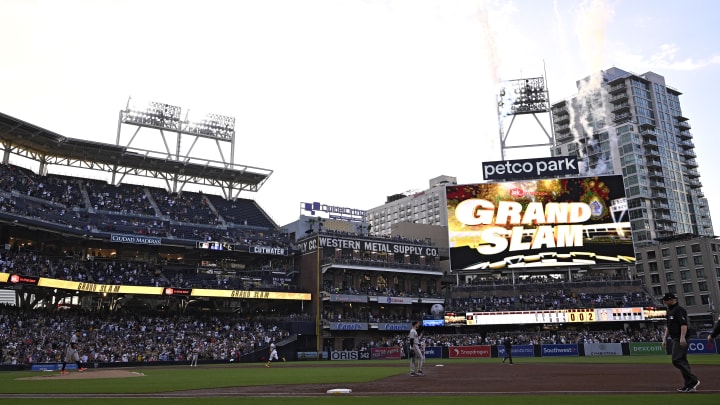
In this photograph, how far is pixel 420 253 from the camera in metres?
84.5

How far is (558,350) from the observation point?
5225 centimetres

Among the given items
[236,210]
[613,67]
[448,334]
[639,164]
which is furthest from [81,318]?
[613,67]

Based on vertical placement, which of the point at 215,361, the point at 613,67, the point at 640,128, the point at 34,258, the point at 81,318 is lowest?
the point at 215,361

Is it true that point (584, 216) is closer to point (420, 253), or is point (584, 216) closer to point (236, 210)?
point (420, 253)

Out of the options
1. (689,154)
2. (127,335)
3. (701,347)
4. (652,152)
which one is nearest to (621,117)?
(652,152)

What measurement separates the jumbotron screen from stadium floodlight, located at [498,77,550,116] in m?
13.6

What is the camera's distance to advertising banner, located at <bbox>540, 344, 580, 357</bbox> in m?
51.7

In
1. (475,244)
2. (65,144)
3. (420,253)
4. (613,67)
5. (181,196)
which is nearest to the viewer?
(65,144)

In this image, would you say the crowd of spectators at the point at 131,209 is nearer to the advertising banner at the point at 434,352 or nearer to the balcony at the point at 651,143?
the advertising banner at the point at 434,352

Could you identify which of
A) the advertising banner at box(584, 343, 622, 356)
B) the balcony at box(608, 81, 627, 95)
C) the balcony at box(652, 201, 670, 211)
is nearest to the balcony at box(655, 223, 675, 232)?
the balcony at box(652, 201, 670, 211)

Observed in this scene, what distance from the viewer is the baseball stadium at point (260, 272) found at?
55.1 metres

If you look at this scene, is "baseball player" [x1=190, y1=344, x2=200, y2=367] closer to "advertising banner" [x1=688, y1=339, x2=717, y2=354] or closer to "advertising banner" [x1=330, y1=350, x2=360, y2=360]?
"advertising banner" [x1=330, y1=350, x2=360, y2=360]

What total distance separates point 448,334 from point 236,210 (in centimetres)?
3565

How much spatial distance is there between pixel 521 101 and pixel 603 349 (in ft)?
137
